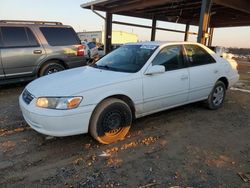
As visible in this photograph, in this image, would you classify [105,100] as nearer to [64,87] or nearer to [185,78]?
[64,87]

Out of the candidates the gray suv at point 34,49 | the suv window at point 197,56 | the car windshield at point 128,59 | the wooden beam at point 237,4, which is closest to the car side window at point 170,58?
the car windshield at point 128,59

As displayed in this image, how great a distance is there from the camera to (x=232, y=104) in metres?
6.54

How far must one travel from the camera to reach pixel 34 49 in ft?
24.0

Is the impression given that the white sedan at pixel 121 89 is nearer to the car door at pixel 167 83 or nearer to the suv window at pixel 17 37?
the car door at pixel 167 83

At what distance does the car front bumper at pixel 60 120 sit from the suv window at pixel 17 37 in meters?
4.11

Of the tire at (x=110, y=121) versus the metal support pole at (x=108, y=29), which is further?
the metal support pole at (x=108, y=29)

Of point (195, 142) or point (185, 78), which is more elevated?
point (185, 78)

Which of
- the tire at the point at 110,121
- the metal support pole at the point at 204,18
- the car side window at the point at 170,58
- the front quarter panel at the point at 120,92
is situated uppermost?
the metal support pole at the point at 204,18

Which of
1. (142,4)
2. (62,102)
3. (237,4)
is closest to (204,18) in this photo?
(237,4)

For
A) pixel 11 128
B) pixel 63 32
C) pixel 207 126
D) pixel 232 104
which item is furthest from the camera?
pixel 63 32

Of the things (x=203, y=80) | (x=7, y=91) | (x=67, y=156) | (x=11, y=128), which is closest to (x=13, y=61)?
(x=7, y=91)

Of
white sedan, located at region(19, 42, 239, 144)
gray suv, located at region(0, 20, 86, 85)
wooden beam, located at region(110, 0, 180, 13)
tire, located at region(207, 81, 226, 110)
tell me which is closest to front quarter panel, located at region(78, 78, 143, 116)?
white sedan, located at region(19, 42, 239, 144)

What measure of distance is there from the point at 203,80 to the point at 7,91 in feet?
18.2

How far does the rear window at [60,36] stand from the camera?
7.70 meters
